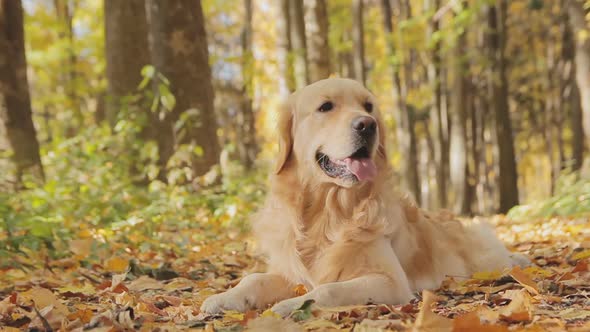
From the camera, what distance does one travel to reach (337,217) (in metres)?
3.73

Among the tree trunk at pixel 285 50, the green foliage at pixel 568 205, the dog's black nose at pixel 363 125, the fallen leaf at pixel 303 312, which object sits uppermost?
the tree trunk at pixel 285 50

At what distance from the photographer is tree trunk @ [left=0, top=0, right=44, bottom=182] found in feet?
27.9

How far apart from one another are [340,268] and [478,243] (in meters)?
1.58

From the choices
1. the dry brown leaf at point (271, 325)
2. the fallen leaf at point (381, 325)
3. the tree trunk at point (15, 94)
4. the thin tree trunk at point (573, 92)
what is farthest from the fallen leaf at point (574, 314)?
the thin tree trunk at point (573, 92)

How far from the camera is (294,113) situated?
409 centimetres

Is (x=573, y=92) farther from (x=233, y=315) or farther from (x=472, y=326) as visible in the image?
(x=472, y=326)

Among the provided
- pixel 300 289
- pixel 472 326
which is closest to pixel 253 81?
pixel 300 289

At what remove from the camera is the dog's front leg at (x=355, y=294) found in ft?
9.75

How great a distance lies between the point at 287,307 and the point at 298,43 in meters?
8.28

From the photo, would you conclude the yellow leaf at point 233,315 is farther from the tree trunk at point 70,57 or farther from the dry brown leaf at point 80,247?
the tree trunk at point 70,57

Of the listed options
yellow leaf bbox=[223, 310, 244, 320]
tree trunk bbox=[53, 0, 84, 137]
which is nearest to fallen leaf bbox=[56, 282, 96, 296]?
yellow leaf bbox=[223, 310, 244, 320]

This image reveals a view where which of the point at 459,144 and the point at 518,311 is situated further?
the point at 459,144

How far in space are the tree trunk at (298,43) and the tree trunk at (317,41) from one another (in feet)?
1.15

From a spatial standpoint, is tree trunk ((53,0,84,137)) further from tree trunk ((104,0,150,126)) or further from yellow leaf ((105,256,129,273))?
yellow leaf ((105,256,129,273))
